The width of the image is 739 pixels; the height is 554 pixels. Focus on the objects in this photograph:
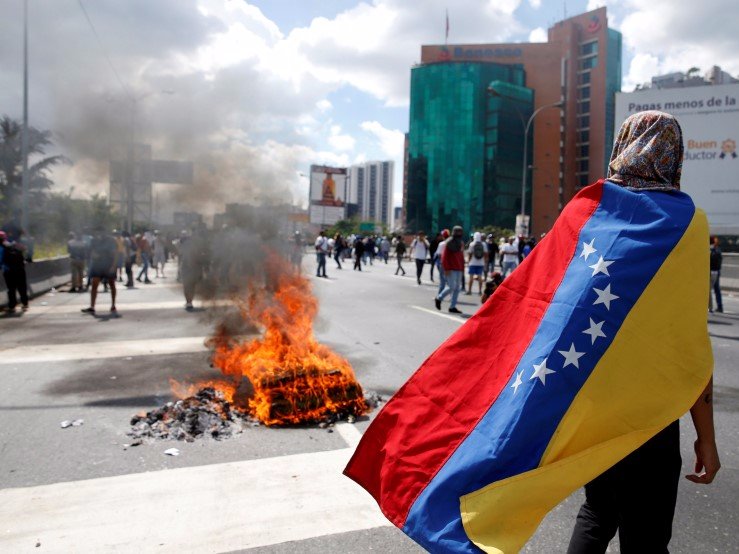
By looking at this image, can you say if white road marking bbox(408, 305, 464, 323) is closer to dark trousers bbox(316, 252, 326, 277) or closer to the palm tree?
dark trousers bbox(316, 252, 326, 277)

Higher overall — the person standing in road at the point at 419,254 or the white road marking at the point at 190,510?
the person standing in road at the point at 419,254

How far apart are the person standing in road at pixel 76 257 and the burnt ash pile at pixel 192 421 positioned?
11.6 meters

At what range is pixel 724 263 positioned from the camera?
1992cm

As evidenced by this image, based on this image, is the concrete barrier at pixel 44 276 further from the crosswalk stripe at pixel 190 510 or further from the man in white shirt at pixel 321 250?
the crosswalk stripe at pixel 190 510

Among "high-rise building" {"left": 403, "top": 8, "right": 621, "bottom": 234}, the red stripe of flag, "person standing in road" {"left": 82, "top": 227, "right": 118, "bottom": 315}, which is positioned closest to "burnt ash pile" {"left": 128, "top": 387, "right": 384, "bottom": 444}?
the red stripe of flag

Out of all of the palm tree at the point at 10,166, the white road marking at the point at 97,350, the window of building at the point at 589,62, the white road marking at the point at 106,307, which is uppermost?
the window of building at the point at 589,62

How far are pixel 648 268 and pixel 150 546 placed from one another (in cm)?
258

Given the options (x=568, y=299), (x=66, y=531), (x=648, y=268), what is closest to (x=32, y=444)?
(x=66, y=531)

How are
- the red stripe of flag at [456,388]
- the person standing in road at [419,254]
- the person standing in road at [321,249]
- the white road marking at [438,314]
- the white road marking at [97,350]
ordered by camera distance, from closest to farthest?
1. the red stripe of flag at [456,388]
2. the white road marking at [97,350]
3. the white road marking at [438,314]
4. the person standing in road at [419,254]
5. the person standing in road at [321,249]

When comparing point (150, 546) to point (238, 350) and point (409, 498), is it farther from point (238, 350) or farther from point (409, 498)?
point (238, 350)

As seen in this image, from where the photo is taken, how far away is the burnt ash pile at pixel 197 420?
4.29 metres

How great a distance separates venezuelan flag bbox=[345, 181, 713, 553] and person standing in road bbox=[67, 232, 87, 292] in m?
14.9

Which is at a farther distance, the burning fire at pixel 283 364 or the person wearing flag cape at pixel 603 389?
the burning fire at pixel 283 364

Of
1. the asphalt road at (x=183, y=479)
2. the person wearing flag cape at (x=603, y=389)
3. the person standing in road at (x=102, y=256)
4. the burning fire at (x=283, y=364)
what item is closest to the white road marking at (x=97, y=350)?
the asphalt road at (x=183, y=479)
